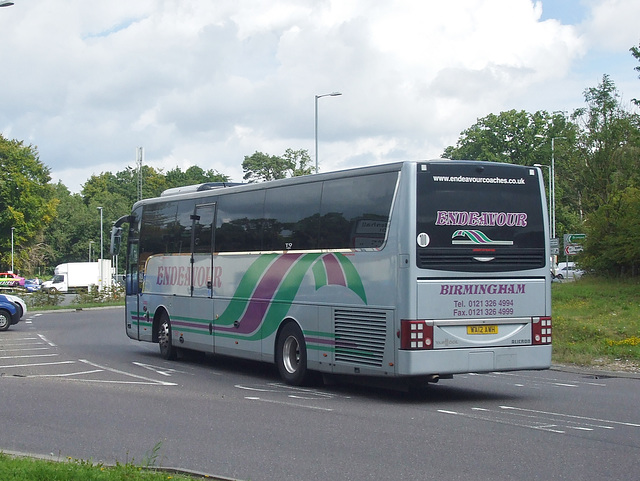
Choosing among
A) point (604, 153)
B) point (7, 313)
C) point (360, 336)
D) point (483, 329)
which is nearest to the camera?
point (483, 329)

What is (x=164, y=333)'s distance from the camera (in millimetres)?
20109

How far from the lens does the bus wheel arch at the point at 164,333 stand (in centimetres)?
1988

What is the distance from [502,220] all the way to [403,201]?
169 centimetres

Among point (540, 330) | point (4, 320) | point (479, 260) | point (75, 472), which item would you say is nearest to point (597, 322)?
point (540, 330)

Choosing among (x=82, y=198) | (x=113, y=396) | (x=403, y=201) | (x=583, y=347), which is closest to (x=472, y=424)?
(x=403, y=201)

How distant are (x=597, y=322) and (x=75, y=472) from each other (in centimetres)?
2236

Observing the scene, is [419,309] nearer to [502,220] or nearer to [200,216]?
[502,220]

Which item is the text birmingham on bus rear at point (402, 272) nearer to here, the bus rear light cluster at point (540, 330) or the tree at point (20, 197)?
the bus rear light cluster at point (540, 330)

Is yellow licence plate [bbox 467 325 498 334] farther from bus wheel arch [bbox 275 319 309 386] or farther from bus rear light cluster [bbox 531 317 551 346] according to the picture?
bus wheel arch [bbox 275 319 309 386]

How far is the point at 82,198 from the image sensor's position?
148500 mm

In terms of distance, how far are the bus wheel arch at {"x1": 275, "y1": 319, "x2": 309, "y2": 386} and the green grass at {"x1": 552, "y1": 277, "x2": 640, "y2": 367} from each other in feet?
Answer: 23.1

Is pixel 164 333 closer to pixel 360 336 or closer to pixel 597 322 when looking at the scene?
pixel 360 336

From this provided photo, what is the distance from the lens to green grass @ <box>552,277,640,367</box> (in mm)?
19750

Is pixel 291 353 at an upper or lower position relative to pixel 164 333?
lower
